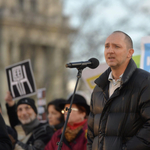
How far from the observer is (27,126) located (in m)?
6.86

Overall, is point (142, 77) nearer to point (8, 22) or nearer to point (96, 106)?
point (96, 106)

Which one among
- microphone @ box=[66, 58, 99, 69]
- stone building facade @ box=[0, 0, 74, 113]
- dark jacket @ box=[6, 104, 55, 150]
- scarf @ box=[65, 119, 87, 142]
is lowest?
dark jacket @ box=[6, 104, 55, 150]

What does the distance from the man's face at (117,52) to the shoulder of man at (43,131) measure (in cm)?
286

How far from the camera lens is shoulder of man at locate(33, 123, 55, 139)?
6.69m

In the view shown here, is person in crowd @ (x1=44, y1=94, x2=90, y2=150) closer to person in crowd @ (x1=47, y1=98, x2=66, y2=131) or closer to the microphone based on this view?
person in crowd @ (x1=47, y1=98, x2=66, y2=131)

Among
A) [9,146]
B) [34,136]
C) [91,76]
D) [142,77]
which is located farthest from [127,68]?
[34,136]

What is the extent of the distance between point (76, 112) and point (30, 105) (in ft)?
4.37

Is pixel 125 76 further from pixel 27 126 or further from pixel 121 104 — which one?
pixel 27 126

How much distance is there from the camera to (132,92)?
4000mm

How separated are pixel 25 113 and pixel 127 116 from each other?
3226 millimetres

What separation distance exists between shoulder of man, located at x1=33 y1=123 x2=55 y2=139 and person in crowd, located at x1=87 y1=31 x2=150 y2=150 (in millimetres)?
2483

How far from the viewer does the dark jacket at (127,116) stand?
3863 mm

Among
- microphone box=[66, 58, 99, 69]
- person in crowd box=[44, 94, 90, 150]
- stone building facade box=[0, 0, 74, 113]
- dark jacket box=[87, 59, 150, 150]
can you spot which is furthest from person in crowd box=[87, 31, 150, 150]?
stone building facade box=[0, 0, 74, 113]

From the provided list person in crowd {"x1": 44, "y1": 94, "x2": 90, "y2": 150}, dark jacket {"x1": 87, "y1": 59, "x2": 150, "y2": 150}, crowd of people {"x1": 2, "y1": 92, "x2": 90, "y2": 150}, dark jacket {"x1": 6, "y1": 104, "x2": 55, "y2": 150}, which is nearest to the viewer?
dark jacket {"x1": 87, "y1": 59, "x2": 150, "y2": 150}
